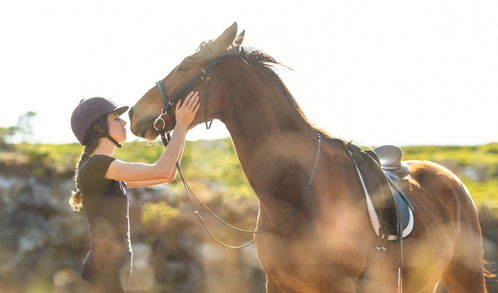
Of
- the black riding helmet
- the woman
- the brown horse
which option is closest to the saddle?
the brown horse

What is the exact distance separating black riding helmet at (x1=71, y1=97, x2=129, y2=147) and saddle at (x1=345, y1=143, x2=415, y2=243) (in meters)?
1.53

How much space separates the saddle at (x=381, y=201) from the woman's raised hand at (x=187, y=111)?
1024 millimetres

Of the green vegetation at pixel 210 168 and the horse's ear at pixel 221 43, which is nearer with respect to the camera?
the horse's ear at pixel 221 43

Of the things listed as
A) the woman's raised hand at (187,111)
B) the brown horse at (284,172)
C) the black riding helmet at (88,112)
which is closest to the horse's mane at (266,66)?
the brown horse at (284,172)

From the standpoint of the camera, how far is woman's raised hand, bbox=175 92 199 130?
3617 millimetres

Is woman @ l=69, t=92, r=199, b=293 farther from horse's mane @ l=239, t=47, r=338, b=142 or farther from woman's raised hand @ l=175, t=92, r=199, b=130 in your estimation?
horse's mane @ l=239, t=47, r=338, b=142

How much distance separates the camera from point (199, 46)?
3777mm

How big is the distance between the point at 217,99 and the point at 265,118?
0.31 metres

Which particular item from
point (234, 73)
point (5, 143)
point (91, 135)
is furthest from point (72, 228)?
point (234, 73)

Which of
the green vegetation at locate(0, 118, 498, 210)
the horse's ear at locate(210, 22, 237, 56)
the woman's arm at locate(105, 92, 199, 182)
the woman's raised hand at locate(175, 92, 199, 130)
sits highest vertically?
the horse's ear at locate(210, 22, 237, 56)

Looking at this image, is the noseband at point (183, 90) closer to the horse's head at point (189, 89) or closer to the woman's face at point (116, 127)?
the horse's head at point (189, 89)

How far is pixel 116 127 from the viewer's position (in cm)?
388

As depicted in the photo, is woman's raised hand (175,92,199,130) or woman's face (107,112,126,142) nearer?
woman's raised hand (175,92,199,130)

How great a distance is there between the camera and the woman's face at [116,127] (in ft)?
12.7
